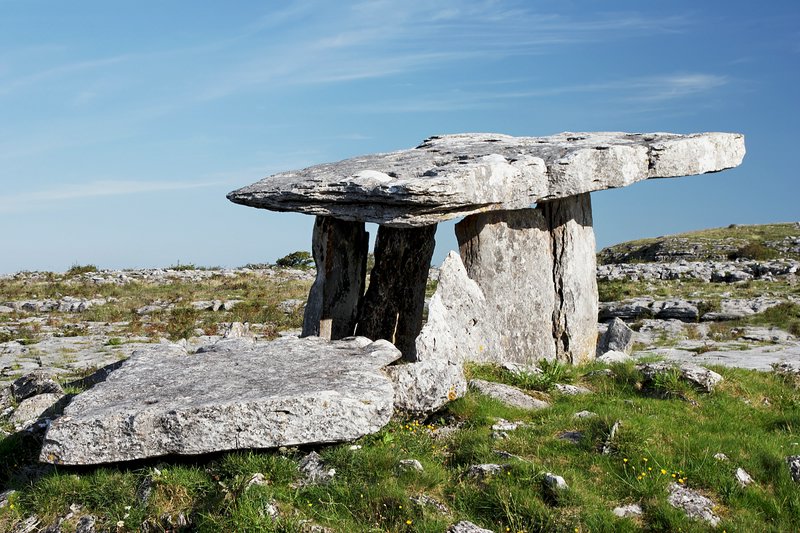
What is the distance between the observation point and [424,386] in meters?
9.98

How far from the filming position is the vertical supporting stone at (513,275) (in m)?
14.2

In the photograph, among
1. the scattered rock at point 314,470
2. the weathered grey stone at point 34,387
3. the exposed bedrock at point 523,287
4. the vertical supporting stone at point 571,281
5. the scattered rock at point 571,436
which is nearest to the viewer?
the scattered rock at point 314,470

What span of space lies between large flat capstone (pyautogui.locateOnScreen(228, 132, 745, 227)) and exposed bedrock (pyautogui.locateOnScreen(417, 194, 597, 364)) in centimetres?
100

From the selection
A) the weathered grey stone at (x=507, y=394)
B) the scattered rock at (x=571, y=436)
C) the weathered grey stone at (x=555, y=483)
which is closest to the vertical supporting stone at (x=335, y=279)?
the weathered grey stone at (x=507, y=394)

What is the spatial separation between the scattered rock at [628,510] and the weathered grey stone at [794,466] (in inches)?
81.4

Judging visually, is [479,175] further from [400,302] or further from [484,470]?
[484,470]

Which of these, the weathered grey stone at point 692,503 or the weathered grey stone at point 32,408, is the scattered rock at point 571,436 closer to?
the weathered grey stone at point 692,503

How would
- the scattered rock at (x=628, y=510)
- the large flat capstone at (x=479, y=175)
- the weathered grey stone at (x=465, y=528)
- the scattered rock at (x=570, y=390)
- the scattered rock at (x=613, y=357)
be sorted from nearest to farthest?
1. the weathered grey stone at (x=465, y=528)
2. the scattered rock at (x=628, y=510)
3. the scattered rock at (x=570, y=390)
4. the large flat capstone at (x=479, y=175)
5. the scattered rock at (x=613, y=357)

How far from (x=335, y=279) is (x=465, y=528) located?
902 cm

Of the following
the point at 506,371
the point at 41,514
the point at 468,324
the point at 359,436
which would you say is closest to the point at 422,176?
the point at 468,324

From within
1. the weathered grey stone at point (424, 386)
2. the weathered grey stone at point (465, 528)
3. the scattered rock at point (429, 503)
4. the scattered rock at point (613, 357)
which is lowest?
the scattered rock at point (613, 357)

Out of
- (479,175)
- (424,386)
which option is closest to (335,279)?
(479,175)

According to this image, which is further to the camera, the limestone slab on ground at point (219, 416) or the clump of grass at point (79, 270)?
the clump of grass at point (79, 270)

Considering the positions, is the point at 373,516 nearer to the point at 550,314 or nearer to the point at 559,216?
the point at 550,314
